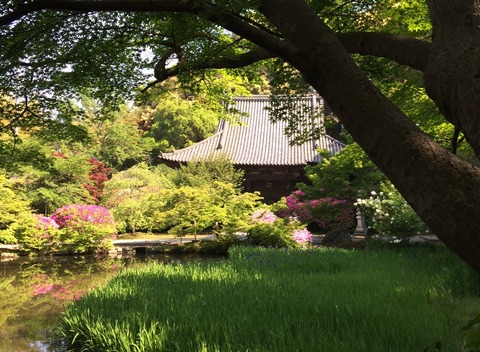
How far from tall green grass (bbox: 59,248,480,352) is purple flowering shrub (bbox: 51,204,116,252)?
6.44 m

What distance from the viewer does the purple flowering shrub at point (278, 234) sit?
37.1 ft

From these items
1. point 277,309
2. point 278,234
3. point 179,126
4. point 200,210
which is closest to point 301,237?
point 278,234

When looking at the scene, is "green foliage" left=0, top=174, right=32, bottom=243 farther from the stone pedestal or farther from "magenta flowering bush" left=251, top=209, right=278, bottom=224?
the stone pedestal

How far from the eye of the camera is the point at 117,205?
17953mm

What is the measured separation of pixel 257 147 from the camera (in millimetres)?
20672

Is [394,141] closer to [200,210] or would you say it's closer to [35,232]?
[200,210]

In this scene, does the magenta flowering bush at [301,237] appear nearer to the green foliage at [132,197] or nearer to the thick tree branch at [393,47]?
the green foliage at [132,197]

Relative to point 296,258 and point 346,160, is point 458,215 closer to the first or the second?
point 296,258

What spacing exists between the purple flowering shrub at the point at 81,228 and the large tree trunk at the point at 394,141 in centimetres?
1138

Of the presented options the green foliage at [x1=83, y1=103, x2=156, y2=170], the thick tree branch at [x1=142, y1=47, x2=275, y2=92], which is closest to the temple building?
the green foliage at [x1=83, y1=103, x2=156, y2=170]

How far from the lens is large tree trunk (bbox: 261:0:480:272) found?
1535mm

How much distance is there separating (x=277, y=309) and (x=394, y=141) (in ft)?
7.88

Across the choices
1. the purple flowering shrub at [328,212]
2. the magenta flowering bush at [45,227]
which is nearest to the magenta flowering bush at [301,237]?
the purple flowering shrub at [328,212]

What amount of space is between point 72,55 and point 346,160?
675 centimetres
